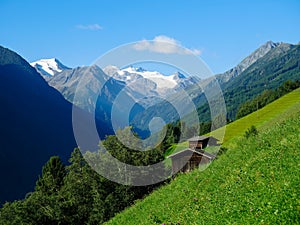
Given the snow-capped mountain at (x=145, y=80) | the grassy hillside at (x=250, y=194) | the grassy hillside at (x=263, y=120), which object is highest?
the snow-capped mountain at (x=145, y=80)

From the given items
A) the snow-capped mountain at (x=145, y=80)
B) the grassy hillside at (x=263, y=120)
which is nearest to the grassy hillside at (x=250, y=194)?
the snow-capped mountain at (x=145, y=80)

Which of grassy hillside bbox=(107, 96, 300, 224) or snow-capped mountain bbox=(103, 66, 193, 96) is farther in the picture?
snow-capped mountain bbox=(103, 66, 193, 96)

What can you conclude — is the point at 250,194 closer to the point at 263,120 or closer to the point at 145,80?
the point at 145,80

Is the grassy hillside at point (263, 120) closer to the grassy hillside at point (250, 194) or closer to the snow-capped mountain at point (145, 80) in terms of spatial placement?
the snow-capped mountain at point (145, 80)

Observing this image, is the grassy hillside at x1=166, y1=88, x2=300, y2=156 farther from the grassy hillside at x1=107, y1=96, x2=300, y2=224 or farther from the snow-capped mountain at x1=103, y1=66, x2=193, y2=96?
the grassy hillside at x1=107, y1=96, x2=300, y2=224

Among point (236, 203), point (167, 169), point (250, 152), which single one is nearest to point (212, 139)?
point (167, 169)

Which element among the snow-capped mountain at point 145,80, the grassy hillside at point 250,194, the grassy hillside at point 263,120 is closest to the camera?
the grassy hillside at point 250,194

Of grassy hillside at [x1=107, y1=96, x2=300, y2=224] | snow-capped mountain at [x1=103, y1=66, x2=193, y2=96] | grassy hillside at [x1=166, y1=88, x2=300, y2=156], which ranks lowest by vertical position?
grassy hillside at [x1=166, y1=88, x2=300, y2=156]

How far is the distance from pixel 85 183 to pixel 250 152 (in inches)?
1326

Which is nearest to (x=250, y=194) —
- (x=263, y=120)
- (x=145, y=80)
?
(x=145, y=80)

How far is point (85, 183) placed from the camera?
4841 cm

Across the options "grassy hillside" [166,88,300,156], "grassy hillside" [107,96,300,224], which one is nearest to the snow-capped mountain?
"grassy hillside" [107,96,300,224]

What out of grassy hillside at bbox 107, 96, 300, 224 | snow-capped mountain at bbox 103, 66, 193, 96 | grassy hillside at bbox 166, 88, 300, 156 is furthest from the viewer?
grassy hillside at bbox 166, 88, 300, 156

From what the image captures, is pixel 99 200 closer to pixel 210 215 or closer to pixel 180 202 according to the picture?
pixel 180 202
